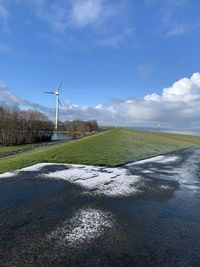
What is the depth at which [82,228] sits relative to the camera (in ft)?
20.7

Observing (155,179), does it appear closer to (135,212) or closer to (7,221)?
(135,212)

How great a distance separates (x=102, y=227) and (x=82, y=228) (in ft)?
1.76

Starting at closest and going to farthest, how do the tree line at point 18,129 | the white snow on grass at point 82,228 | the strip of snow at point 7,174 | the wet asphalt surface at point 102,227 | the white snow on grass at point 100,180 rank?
the wet asphalt surface at point 102,227, the white snow on grass at point 82,228, the white snow on grass at point 100,180, the strip of snow at point 7,174, the tree line at point 18,129

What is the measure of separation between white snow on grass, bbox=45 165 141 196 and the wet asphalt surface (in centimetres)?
51

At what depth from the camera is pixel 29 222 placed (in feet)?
21.5

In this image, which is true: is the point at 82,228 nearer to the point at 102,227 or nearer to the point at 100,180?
the point at 102,227

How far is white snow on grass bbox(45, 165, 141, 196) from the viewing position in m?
10.1

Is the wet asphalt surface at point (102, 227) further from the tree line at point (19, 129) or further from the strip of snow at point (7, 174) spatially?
the tree line at point (19, 129)

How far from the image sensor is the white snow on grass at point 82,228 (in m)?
5.66

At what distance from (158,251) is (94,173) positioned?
8366mm

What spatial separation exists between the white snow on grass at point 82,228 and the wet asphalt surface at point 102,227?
0.14ft

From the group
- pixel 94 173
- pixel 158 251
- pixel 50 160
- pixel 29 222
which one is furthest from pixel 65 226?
pixel 50 160

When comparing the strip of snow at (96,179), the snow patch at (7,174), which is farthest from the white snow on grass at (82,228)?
the snow patch at (7,174)

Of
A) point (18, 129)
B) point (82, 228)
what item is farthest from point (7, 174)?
point (18, 129)
